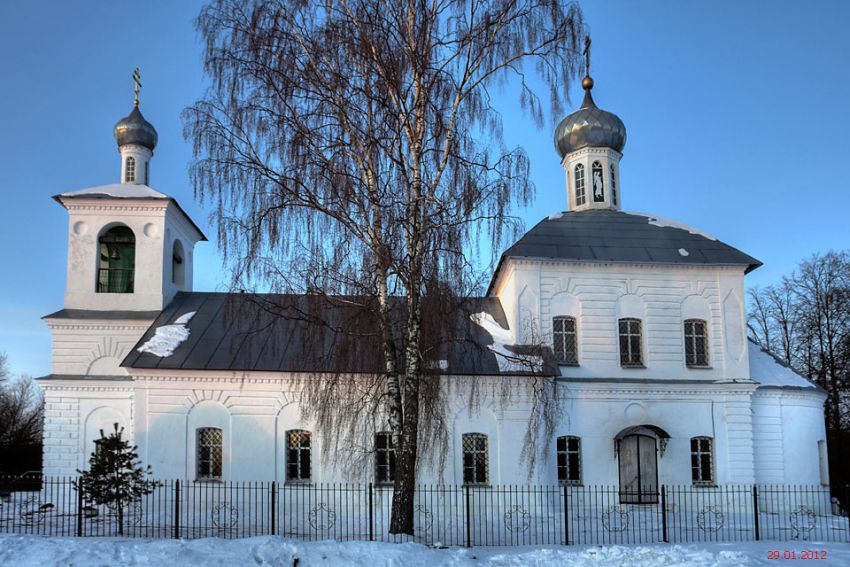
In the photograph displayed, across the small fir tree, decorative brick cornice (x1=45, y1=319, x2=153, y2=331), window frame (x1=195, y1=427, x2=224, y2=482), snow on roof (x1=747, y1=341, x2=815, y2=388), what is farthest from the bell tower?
snow on roof (x1=747, y1=341, x2=815, y2=388)

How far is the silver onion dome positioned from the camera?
2314 centimetres

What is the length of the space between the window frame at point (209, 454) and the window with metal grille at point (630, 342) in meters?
10.5

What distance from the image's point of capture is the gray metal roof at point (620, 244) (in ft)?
68.3

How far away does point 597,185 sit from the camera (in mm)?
23953

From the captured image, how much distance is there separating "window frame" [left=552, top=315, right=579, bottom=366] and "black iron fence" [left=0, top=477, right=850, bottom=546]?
3.23 m

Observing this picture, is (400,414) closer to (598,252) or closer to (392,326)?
(392,326)

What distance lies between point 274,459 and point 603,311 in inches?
363

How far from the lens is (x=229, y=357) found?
19.5 meters

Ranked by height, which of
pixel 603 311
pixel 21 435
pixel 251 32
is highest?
pixel 251 32

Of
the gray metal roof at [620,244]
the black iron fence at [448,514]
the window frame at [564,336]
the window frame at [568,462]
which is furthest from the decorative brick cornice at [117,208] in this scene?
the window frame at [568,462]

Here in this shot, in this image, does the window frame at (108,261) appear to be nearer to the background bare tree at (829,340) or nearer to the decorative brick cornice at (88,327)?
the decorative brick cornice at (88,327)

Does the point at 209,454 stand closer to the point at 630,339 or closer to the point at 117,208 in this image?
the point at 117,208

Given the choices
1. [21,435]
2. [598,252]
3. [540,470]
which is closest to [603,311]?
[598,252]

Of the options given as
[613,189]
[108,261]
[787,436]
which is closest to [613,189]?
[613,189]
